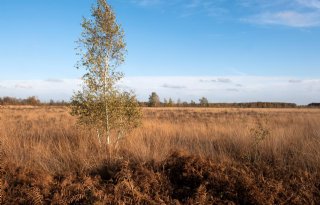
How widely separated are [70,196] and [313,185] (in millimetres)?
4040

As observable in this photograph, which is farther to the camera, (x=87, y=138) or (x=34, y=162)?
(x=87, y=138)

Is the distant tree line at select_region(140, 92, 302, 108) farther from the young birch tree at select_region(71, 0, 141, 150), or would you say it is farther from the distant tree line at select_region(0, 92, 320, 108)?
the young birch tree at select_region(71, 0, 141, 150)

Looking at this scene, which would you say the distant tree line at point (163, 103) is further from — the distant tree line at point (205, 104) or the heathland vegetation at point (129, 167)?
the heathland vegetation at point (129, 167)

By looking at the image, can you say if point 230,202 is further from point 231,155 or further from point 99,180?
point 231,155

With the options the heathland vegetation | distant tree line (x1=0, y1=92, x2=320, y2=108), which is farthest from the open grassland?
distant tree line (x1=0, y1=92, x2=320, y2=108)

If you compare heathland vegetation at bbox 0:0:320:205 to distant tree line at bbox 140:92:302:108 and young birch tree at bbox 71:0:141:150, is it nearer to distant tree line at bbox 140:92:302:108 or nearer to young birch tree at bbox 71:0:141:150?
young birch tree at bbox 71:0:141:150

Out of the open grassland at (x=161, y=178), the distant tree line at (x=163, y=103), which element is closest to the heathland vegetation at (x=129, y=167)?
the open grassland at (x=161, y=178)

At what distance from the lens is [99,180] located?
20.0 feet

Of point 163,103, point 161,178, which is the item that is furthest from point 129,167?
point 163,103

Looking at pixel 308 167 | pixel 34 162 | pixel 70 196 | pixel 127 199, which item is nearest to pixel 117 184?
pixel 127 199

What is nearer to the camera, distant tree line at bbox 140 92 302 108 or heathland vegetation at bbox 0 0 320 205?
heathland vegetation at bbox 0 0 320 205

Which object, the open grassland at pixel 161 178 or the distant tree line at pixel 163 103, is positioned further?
the distant tree line at pixel 163 103

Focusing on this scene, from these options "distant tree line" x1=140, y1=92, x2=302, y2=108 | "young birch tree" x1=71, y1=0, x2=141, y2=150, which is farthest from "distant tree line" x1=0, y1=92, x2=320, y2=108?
"young birch tree" x1=71, y1=0, x2=141, y2=150

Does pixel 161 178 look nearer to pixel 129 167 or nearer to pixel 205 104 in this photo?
pixel 129 167
